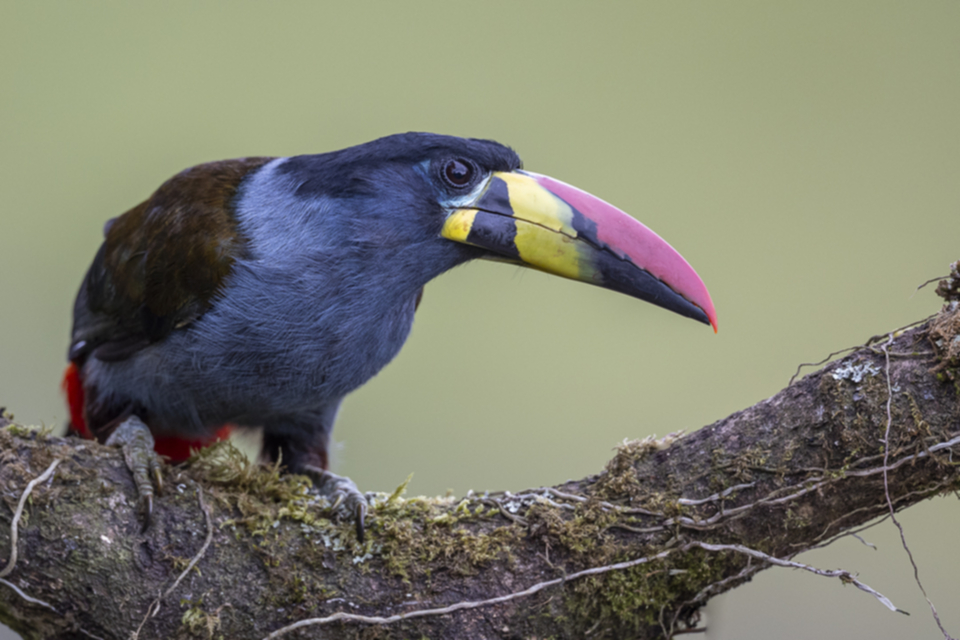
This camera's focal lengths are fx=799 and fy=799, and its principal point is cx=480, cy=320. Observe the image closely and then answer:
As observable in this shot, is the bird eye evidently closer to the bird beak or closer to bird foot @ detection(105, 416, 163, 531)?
the bird beak

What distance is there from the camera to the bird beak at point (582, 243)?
226 centimetres

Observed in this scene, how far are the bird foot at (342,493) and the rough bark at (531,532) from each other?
4 centimetres

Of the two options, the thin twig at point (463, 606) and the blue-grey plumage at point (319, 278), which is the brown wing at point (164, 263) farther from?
the thin twig at point (463, 606)

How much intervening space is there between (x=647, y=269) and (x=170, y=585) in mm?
1490

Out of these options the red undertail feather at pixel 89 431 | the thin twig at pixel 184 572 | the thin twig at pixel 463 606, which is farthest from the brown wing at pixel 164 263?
the thin twig at pixel 463 606

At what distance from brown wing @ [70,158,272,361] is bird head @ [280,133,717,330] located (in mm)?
310

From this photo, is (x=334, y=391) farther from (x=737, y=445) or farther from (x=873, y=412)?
(x=873, y=412)

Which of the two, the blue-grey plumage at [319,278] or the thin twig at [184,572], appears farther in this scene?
the blue-grey plumage at [319,278]

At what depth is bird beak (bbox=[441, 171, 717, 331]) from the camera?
226 centimetres

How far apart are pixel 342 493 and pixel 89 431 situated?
1.00 m

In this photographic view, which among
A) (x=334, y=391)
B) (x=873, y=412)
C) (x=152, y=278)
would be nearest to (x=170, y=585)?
(x=334, y=391)

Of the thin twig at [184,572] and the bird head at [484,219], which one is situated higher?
the bird head at [484,219]

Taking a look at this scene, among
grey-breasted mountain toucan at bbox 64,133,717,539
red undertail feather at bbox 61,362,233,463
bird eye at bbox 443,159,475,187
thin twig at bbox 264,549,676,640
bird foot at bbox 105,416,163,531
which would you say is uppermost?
bird eye at bbox 443,159,475,187

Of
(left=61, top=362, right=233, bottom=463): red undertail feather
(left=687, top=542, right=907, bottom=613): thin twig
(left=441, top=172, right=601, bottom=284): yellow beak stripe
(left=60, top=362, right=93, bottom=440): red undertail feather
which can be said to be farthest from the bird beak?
(left=60, top=362, right=93, bottom=440): red undertail feather
